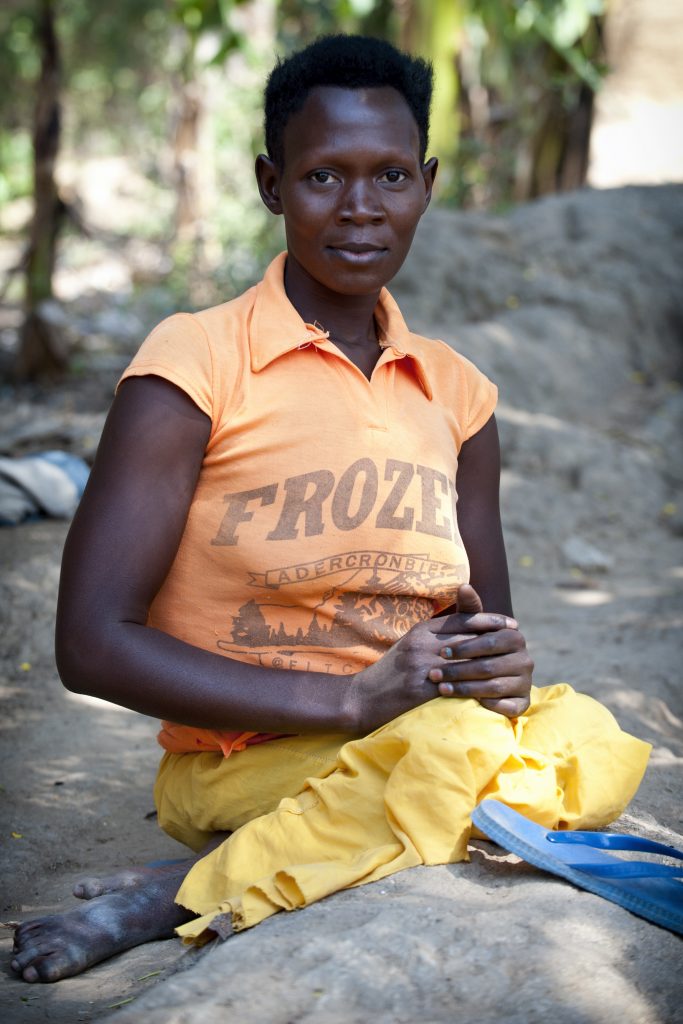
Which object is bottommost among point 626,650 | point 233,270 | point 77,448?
point 626,650

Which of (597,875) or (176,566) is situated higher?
(176,566)

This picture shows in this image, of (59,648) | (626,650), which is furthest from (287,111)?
(626,650)

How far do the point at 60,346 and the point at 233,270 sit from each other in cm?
136

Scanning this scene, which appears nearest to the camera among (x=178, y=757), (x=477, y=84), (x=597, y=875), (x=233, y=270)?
(x=597, y=875)

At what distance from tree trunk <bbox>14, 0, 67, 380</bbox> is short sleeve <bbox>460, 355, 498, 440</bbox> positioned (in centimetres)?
562

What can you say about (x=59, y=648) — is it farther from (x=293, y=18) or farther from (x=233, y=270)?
(x=293, y=18)

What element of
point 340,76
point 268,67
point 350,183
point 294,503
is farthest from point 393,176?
point 268,67

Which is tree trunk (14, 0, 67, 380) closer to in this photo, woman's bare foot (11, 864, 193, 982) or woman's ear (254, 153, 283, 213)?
woman's ear (254, 153, 283, 213)

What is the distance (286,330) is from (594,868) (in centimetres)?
112

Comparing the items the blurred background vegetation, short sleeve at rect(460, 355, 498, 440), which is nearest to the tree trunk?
the blurred background vegetation

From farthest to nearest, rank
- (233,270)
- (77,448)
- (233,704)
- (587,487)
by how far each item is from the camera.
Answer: (233,270) < (587,487) < (77,448) < (233,704)

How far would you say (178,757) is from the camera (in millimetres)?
2244

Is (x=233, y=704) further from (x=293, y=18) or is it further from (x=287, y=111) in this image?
(x=293, y=18)

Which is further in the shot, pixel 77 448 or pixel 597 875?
pixel 77 448
